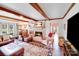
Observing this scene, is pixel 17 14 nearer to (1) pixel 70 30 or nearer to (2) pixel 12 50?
(2) pixel 12 50

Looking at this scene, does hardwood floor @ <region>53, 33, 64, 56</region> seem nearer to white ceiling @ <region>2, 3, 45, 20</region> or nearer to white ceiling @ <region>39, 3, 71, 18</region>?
Answer: white ceiling @ <region>39, 3, 71, 18</region>

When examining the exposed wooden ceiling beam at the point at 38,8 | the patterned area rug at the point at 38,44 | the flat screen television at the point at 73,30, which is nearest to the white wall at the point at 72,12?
the flat screen television at the point at 73,30

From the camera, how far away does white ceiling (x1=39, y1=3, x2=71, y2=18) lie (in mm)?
2350

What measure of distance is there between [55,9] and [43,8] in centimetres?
25

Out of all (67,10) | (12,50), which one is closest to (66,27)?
(67,10)

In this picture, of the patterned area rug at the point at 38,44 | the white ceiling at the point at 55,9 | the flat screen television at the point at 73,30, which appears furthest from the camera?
the patterned area rug at the point at 38,44

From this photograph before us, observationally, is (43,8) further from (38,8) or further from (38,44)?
(38,44)

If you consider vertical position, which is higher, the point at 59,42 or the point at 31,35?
the point at 31,35

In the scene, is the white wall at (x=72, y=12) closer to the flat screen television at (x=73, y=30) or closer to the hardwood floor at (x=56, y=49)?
the flat screen television at (x=73, y=30)

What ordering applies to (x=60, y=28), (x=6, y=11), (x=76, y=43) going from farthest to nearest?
(x=60, y=28) → (x=6, y=11) → (x=76, y=43)

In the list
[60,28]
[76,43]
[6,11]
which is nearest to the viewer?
[76,43]

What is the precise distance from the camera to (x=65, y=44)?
2.49 meters

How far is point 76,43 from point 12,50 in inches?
50.5

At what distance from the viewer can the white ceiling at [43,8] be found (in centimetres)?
235
